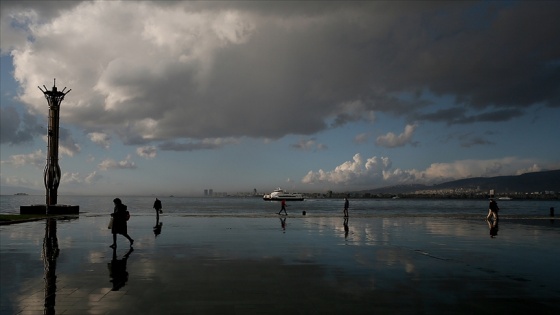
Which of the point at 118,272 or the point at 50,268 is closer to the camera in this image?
the point at 118,272

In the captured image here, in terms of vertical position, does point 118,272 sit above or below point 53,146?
below

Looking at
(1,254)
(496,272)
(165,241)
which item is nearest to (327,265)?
(496,272)

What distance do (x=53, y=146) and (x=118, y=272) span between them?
41.4 metres

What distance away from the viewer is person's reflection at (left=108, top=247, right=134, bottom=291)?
406 inches

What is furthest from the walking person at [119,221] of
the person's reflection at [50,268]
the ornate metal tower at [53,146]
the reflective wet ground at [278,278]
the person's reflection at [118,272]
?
the ornate metal tower at [53,146]

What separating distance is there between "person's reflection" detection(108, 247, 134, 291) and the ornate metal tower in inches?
1420

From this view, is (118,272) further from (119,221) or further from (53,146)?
(53,146)

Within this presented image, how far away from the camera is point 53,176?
47.2m

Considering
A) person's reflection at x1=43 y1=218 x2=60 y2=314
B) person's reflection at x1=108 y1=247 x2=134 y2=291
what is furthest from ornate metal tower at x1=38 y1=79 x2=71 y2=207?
person's reflection at x1=108 y1=247 x2=134 y2=291

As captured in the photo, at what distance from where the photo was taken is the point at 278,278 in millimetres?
11219

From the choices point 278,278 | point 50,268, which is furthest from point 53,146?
point 278,278

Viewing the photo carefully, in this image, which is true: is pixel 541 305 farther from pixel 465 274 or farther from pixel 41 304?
pixel 41 304

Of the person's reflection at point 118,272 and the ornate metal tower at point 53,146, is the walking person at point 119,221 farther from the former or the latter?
the ornate metal tower at point 53,146

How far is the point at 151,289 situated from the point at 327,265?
5.66 meters
